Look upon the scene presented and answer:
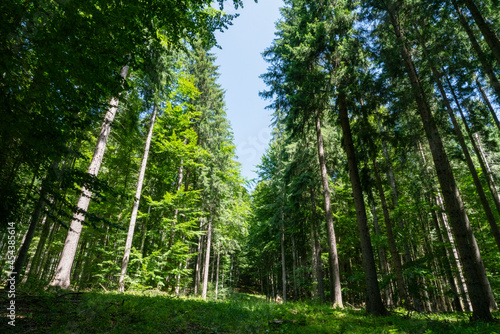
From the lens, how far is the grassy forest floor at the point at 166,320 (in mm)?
4082

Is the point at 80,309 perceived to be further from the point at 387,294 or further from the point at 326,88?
the point at 387,294

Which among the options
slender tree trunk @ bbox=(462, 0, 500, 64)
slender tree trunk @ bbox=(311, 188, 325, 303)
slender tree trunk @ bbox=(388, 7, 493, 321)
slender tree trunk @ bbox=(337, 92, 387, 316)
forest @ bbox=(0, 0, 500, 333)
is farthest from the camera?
slender tree trunk @ bbox=(311, 188, 325, 303)

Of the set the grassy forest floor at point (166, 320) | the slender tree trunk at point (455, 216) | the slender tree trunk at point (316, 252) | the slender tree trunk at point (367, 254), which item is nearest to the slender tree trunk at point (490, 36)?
the slender tree trunk at point (455, 216)

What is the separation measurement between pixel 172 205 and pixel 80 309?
9.09 metres

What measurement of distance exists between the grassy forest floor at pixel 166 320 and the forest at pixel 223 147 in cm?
5

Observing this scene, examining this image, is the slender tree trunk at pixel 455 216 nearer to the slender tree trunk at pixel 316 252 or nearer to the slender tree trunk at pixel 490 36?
the slender tree trunk at pixel 490 36

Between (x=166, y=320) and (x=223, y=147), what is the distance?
13737 millimetres

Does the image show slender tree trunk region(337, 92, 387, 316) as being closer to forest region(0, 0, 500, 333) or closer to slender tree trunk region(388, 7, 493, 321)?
forest region(0, 0, 500, 333)

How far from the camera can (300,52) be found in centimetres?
1050

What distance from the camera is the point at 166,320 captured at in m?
5.50

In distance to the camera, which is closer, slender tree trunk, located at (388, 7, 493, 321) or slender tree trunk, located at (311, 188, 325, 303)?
slender tree trunk, located at (388, 7, 493, 321)

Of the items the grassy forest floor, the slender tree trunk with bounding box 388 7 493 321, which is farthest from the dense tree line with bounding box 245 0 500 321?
the grassy forest floor

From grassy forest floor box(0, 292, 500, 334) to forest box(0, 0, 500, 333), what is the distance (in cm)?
5

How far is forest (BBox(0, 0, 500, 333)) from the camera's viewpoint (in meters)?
3.54
